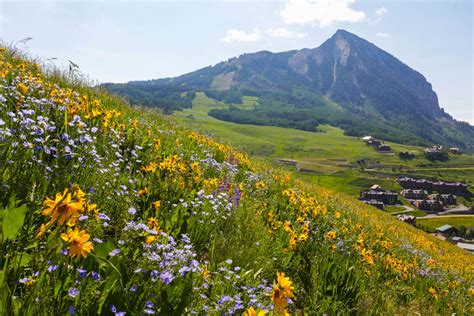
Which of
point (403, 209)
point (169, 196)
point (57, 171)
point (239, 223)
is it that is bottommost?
point (403, 209)

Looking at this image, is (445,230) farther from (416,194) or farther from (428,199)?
(416,194)

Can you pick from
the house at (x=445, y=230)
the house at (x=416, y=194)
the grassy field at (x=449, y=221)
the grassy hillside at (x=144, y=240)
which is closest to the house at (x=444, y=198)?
the house at (x=416, y=194)

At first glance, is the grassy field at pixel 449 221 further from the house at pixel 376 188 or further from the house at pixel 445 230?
the house at pixel 376 188

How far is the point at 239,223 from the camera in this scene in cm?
586

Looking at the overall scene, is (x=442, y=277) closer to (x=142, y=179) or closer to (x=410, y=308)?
(x=410, y=308)

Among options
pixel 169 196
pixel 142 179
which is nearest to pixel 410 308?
pixel 169 196

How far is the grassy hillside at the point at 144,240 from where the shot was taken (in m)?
2.61

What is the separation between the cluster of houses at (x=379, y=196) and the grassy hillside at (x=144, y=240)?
143624 millimetres

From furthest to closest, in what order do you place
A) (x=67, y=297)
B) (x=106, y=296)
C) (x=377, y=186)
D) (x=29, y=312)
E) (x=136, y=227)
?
(x=377, y=186) < (x=136, y=227) < (x=106, y=296) < (x=67, y=297) < (x=29, y=312)

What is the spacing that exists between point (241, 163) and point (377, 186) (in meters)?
161

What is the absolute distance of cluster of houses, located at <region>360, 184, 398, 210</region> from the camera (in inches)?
5802

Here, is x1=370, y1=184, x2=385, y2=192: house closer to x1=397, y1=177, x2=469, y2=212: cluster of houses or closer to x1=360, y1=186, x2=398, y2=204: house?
x1=360, y1=186, x2=398, y2=204: house

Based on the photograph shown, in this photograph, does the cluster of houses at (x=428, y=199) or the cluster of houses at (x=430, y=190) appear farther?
the cluster of houses at (x=430, y=190)

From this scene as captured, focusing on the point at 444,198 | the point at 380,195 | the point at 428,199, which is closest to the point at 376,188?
the point at 380,195
